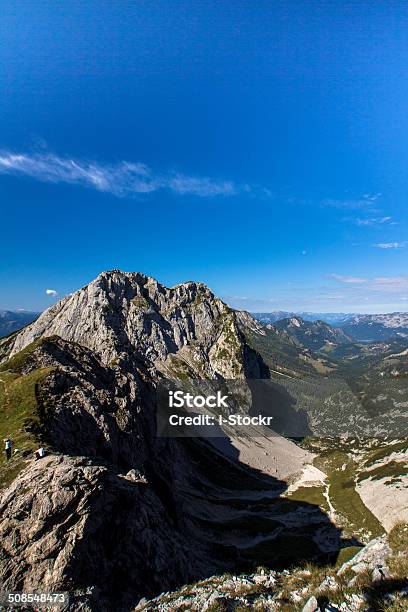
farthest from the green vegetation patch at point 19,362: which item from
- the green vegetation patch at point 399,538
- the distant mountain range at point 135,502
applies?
the green vegetation patch at point 399,538

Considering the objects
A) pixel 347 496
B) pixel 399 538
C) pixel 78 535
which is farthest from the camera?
pixel 347 496

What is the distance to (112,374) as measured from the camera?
86500 millimetres

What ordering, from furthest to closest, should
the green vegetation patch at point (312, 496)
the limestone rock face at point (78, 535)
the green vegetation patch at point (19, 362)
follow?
1. the green vegetation patch at point (312, 496)
2. the green vegetation patch at point (19, 362)
3. the limestone rock face at point (78, 535)

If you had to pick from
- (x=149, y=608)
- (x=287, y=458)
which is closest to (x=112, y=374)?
(x=149, y=608)

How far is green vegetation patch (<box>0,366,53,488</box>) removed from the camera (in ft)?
113

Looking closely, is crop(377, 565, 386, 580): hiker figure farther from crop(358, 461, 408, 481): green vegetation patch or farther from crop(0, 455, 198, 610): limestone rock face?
crop(358, 461, 408, 481): green vegetation patch

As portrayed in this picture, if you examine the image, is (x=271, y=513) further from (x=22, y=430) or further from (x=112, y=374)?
(x=22, y=430)

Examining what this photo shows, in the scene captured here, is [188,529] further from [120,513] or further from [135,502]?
[120,513]

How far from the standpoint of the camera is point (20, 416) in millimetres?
46656

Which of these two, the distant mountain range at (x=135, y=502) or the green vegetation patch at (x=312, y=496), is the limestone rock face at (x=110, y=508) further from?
the green vegetation patch at (x=312, y=496)

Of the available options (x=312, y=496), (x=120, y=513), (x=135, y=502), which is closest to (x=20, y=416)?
(x=135, y=502)

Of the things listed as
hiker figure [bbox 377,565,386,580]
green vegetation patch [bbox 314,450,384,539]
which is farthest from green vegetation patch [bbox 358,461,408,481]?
hiker figure [bbox 377,565,386,580]

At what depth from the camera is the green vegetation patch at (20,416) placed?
34375 millimetres

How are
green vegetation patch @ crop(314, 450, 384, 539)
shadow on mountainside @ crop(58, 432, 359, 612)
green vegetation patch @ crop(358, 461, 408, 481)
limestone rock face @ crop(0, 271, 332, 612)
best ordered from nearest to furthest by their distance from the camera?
limestone rock face @ crop(0, 271, 332, 612) → shadow on mountainside @ crop(58, 432, 359, 612) → green vegetation patch @ crop(314, 450, 384, 539) → green vegetation patch @ crop(358, 461, 408, 481)
